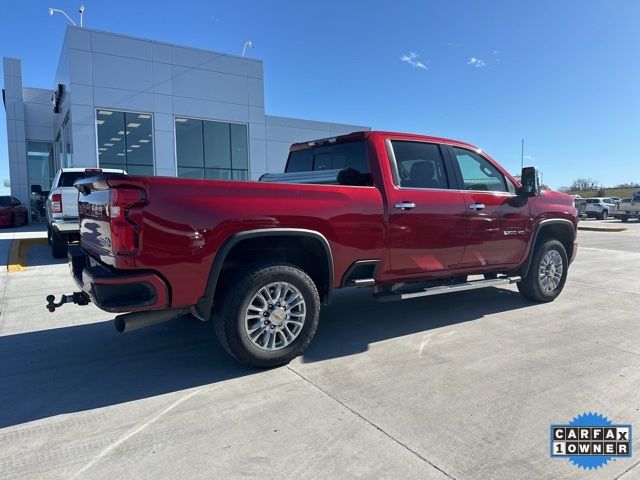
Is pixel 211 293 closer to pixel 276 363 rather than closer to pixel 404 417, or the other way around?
pixel 276 363

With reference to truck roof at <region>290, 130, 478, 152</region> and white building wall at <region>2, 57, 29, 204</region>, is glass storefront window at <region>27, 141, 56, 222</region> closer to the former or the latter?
white building wall at <region>2, 57, 29, 204</region>

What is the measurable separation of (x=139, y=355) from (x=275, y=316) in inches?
56.0

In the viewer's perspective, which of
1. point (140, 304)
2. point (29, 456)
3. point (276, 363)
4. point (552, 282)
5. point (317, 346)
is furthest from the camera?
point (552, 282)

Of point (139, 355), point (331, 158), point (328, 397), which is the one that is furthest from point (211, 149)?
point (328, 397)

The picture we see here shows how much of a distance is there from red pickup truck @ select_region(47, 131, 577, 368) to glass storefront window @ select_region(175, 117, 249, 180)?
1436 centimetres

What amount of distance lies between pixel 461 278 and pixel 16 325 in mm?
5157

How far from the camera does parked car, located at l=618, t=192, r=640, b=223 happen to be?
3005 cm

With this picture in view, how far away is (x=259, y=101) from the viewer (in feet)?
67.1

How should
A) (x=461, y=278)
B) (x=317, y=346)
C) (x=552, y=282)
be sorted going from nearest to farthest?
(x=317, y=346)
(x=461, y=278)
(x=552, y=282)

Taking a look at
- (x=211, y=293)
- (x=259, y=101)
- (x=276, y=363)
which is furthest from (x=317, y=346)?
(x=259, y=101)

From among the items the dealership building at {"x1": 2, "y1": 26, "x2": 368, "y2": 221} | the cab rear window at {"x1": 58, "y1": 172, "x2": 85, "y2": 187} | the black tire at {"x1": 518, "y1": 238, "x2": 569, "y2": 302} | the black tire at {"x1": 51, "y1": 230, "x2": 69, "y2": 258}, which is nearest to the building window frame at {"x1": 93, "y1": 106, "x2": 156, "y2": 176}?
the dealership building at {"x1": 2, "y1": 26, "x2": 368, "y2": 221}

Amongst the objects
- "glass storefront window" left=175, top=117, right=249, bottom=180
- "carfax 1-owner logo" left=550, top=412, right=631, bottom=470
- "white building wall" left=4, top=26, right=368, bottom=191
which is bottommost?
"carfax 1-owner logo" left=550, top=412, right=631, bottom=470

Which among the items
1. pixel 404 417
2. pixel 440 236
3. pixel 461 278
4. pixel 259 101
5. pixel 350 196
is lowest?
pixel 404 417

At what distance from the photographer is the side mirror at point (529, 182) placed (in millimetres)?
5602
